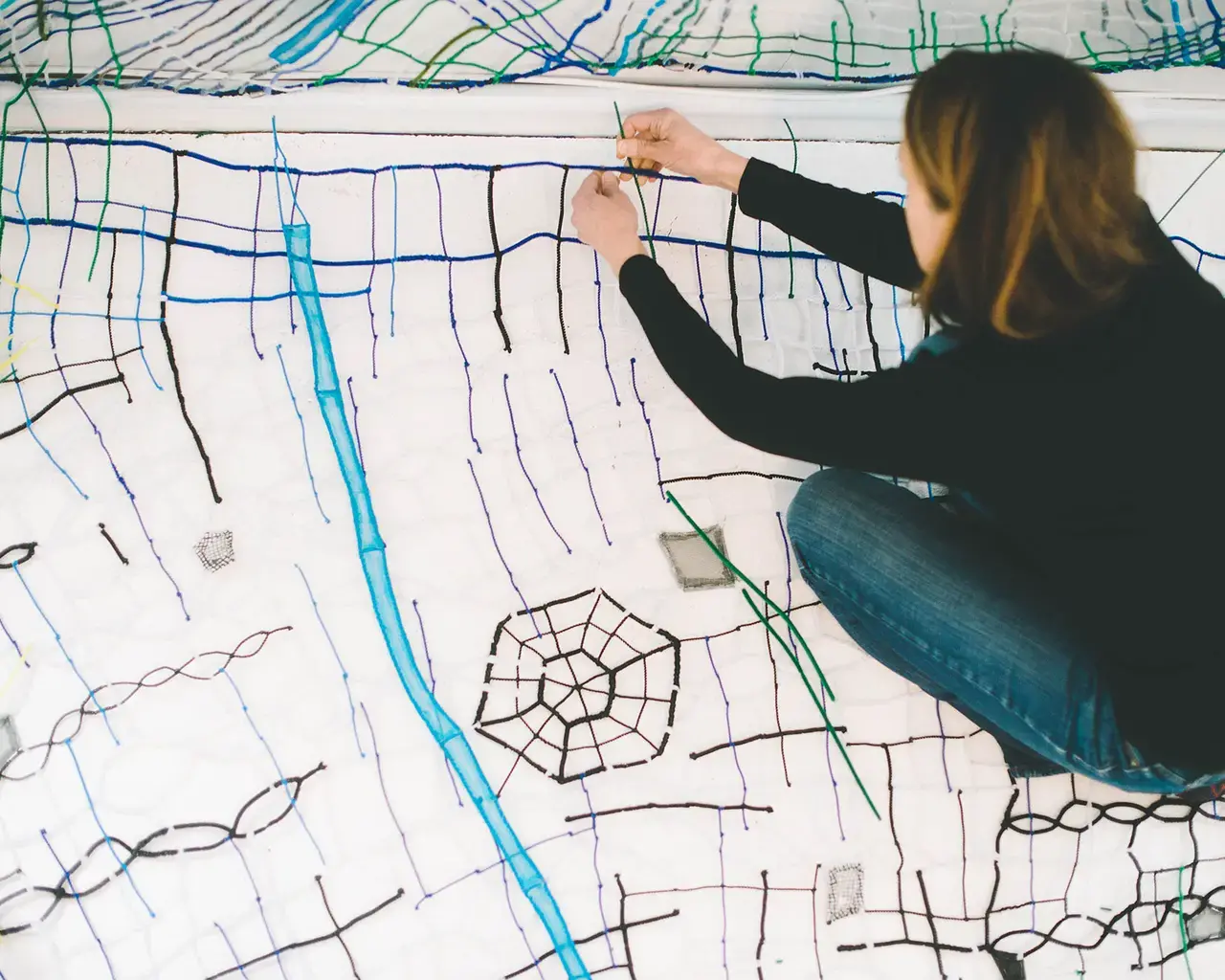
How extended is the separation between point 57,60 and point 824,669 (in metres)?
1.06

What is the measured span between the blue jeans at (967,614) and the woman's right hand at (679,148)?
35cm

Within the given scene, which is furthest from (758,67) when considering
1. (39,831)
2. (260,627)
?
(39,831)

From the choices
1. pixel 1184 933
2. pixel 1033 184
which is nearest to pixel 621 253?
pixel 1033 184

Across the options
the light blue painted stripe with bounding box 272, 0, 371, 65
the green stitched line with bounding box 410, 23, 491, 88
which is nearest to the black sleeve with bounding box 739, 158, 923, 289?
the green stitched line with bounding box 410, 23, 491, 88

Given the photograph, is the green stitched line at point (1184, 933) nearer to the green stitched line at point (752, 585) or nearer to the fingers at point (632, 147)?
the green stitched line at point (752, 585)

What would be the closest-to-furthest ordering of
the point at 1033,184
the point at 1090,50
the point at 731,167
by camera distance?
the point at 1033,184 < the point at 731,167 < the point at 1090,50

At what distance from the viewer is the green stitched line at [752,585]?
3.49 feet

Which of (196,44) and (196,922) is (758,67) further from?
(196,922)

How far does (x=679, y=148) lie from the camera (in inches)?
39.4

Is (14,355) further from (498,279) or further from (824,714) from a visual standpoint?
(824,714)

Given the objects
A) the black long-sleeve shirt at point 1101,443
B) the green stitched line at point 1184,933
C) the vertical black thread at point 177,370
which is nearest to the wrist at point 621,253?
the black long-sleeve shirt at point 1101,443

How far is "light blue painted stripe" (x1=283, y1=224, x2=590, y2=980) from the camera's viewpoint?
99 cm

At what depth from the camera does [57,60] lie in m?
0.91

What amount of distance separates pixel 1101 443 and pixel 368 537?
710 mm
